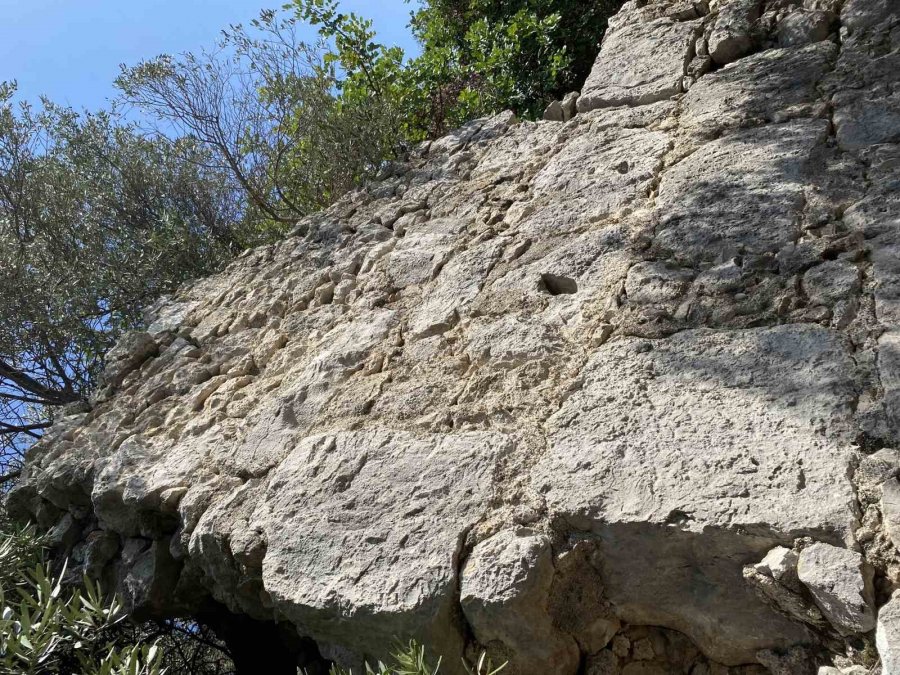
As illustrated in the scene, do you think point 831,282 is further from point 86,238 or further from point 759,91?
point 86,238

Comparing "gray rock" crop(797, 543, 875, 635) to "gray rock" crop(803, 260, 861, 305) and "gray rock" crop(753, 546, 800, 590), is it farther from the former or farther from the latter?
"gray rock" crop(803, 260, 861, 305)

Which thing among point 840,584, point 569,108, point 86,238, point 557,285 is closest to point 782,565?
point 840,584

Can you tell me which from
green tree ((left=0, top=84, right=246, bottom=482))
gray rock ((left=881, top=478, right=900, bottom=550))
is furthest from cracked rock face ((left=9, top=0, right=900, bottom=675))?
green tree ((left=0, top=84, right=246, bottom=482))

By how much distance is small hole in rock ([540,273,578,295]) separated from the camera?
9.89 ft

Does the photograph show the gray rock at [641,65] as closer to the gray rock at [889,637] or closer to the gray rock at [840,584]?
the gray rock at [840,584]

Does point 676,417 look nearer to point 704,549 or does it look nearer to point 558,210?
point 704,549

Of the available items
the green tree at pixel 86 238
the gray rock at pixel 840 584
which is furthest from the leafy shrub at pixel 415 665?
the green tree at pixel 86 238

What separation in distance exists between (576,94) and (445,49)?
3.21 metres

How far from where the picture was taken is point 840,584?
1.80 m

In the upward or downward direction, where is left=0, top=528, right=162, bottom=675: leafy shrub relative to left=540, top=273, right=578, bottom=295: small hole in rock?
downward

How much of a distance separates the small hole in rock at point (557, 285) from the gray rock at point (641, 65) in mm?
1093

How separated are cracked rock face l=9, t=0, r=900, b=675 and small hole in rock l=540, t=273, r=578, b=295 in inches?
0.7

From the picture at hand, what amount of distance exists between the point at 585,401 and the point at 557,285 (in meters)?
0.68

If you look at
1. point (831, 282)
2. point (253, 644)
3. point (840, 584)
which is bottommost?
point (253, 644)
